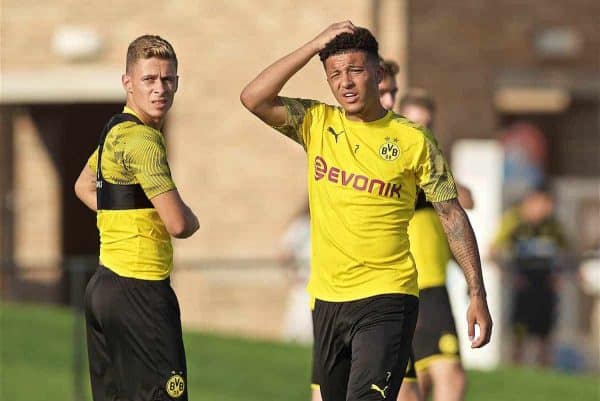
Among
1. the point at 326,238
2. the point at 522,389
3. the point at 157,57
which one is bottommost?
the point at 522,389

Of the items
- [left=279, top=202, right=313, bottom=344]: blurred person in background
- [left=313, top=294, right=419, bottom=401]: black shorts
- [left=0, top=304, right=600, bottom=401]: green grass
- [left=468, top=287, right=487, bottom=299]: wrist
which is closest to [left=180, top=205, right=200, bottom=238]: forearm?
[left=313, top=294, right=419, bottom=401]: black shorts

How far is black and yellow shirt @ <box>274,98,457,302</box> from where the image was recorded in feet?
25.1

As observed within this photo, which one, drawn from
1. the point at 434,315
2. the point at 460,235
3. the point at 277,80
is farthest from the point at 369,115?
the point at 434,315

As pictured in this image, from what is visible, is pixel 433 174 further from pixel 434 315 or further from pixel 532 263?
pixel 532 263

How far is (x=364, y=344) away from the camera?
7.68 metres

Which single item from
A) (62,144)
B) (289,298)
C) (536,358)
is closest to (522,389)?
(536,358)

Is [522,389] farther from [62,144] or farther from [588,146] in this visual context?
[62,144]

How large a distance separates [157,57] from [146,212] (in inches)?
25.9

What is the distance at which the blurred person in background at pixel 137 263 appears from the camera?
23.7 ft

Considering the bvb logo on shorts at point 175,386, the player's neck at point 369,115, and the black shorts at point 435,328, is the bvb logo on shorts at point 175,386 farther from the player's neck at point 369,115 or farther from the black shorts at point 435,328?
the black shorts at point 435,328

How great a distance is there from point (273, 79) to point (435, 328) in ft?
8.31

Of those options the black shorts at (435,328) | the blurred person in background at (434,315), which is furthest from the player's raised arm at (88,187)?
the black shorts at (435,328)

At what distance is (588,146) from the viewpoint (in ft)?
75.2

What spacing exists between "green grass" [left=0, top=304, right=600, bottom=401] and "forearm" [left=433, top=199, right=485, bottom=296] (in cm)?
720
